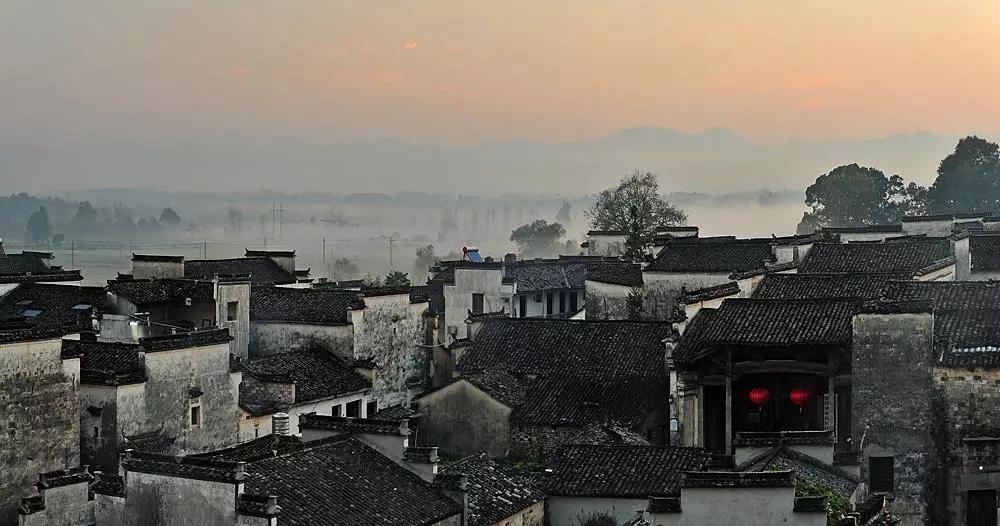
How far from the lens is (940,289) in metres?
34.8

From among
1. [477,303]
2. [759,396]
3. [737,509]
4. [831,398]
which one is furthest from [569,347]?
[737,509]

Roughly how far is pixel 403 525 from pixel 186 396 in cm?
1118

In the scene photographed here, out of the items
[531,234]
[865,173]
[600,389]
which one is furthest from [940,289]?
[531,234]

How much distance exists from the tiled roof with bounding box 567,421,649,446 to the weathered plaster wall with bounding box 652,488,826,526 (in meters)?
12.9

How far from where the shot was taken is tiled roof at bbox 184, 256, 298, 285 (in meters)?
50.1

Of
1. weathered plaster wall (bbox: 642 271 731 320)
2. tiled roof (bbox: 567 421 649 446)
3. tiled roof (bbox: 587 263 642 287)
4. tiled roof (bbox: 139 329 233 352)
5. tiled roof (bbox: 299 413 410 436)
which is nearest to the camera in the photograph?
tiled roof (bbox: 299 413 410 436)

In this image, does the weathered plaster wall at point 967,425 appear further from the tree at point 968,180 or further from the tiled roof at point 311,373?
the tree at point 968,180

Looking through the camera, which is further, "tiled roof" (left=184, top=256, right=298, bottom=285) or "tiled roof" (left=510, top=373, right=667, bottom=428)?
"tiled roof" (left=184, top=256, right=298, bottom=285)

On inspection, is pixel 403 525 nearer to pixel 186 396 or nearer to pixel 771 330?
pixel 186 396

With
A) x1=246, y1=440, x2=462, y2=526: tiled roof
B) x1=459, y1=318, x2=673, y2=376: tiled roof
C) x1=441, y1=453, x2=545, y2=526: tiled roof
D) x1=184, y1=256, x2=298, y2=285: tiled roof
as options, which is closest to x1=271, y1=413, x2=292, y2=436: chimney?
x1=441, y1=453, x2=545, y2=526: tiled roof

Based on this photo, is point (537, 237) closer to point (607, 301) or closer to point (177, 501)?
point (607, 301)

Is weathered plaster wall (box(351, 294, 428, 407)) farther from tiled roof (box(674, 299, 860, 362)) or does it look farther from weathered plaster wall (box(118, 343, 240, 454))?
tiled roof (box(674, 299, 860, 362))

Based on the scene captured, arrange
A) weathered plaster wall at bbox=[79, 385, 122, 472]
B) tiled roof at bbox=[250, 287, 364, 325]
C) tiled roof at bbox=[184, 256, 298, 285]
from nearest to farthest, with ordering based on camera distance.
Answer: weathered plaster wall at bbox=[79, 385, 122, 472]
tiled roof at bbox=[250, 287, 364, 325]
tiled roof at bbox=[184, 256, 298, 285]

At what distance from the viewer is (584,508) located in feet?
93.3
